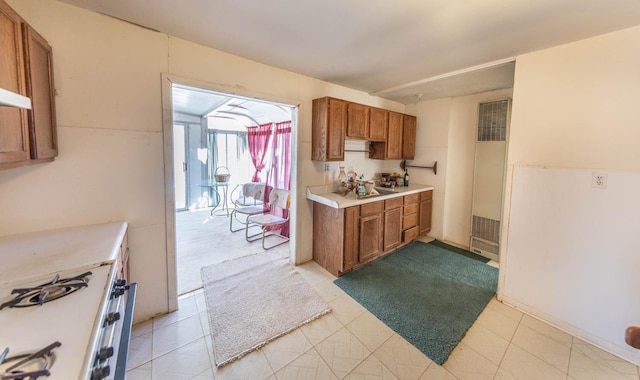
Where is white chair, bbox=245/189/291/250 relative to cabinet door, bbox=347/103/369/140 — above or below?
below

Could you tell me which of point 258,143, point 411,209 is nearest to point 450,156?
point 411,209

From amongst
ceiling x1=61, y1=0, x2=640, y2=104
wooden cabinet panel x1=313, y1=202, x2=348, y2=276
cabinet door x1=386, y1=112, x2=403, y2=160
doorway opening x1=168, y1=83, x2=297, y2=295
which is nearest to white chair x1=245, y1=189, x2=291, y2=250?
doorway opening x1=168, y1=83, x2=297, y2=295

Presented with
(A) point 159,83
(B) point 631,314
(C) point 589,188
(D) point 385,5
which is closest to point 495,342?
(B) point 631,314

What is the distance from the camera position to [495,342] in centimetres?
184

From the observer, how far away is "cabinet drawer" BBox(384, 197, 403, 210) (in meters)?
3.10

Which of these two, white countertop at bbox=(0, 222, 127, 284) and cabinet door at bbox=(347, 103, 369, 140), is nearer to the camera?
white countertop at bbox=(0, 222, 127, 284)

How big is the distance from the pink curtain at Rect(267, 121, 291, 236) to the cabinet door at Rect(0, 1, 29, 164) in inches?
116

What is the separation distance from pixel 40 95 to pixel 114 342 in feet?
4.67

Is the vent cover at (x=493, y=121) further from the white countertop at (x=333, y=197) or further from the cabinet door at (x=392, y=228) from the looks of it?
the cabinet door at (x=392, y=228)

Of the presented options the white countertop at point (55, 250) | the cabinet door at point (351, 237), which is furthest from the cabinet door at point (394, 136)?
the white countertop at point (55, 250)

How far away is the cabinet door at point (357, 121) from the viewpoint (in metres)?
2.95

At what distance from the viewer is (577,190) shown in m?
1.88

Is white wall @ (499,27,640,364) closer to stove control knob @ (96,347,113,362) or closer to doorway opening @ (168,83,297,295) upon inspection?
doorway opening @ (168,83,297,295)

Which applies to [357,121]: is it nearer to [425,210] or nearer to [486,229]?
[425,210]
